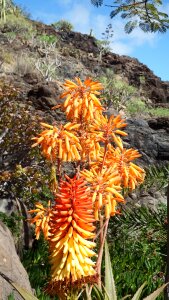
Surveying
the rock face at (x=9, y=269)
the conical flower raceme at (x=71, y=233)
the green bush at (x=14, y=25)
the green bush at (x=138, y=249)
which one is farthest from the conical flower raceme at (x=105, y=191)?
the green bush at (x=14, y=25)

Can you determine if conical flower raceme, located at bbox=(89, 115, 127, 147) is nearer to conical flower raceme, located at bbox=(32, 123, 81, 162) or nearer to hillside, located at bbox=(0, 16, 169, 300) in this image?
conical flower raceme, located at bbox=(32, 123, 81, 162)

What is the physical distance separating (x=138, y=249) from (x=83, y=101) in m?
3.30

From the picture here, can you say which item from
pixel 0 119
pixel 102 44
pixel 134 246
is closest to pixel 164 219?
pixel 134 246

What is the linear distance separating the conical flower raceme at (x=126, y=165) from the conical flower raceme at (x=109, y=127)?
4.2 inches

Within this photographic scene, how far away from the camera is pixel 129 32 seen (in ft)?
11.4

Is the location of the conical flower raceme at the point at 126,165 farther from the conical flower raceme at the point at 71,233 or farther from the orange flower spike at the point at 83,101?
the conical flower raceme at the point at 71,233

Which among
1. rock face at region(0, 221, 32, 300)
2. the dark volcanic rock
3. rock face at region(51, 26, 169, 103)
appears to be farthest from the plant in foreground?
rock face at region(51, 26, 169, 103)

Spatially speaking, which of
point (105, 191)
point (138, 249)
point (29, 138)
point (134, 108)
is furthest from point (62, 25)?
point (105, 191)

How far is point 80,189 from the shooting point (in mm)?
2443

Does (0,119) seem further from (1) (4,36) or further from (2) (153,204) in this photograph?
(1) (4,36)

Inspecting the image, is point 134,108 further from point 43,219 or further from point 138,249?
point 43,219

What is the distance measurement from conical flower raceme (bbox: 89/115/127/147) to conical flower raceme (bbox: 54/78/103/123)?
7 centimetres

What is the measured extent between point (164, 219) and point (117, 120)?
5.66ft

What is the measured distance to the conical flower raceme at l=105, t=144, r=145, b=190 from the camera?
345cm
